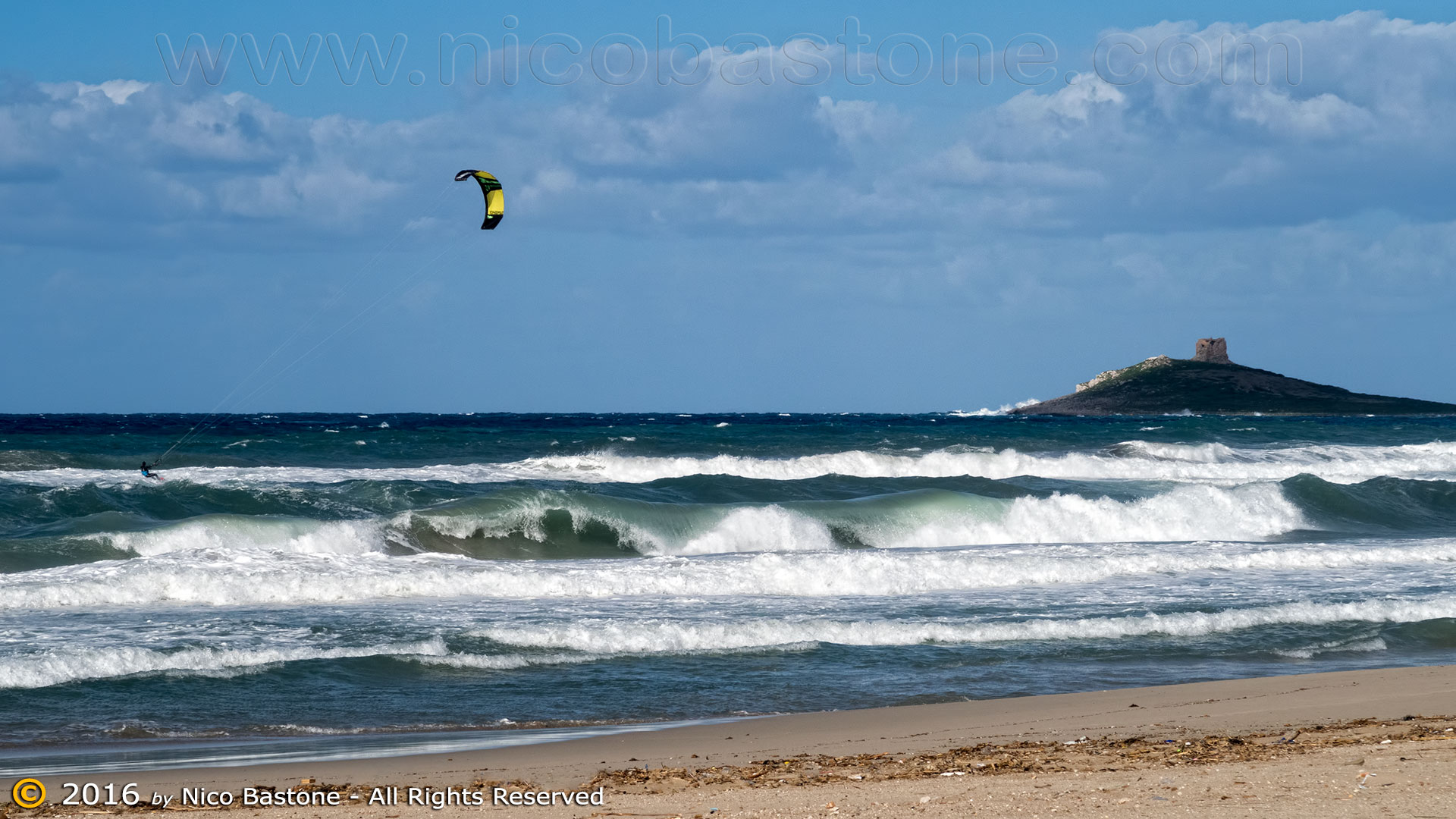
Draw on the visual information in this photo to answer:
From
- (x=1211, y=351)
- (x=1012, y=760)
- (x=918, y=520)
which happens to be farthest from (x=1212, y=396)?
A: (x=1012, y=760)

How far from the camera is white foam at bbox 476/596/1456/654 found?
9109mm

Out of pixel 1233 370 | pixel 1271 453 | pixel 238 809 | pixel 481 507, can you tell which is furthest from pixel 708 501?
pixel 1233 370

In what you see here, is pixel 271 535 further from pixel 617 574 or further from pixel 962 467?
pixel 962 467

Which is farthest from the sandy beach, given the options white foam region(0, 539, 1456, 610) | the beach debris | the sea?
white foam region(0, 539, 1456, 610)

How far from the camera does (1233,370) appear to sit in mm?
87062

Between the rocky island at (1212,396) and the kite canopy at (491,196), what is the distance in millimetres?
73821

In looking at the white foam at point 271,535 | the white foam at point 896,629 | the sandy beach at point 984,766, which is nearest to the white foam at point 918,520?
the white foam at point 271,535

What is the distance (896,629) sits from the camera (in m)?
9.57

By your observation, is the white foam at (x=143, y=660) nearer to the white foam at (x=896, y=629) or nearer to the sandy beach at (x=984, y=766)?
the white foam at (x=896, y=629)

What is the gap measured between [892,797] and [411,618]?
6.40m

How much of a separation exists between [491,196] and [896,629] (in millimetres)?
7507

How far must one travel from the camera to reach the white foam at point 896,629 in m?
9.11

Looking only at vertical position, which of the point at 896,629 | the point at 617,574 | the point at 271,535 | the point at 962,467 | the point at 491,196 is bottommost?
the point at 896,629

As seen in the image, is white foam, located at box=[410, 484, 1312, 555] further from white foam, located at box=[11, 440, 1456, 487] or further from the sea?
white foam, located at box=[11, 440, 1456, 487]
